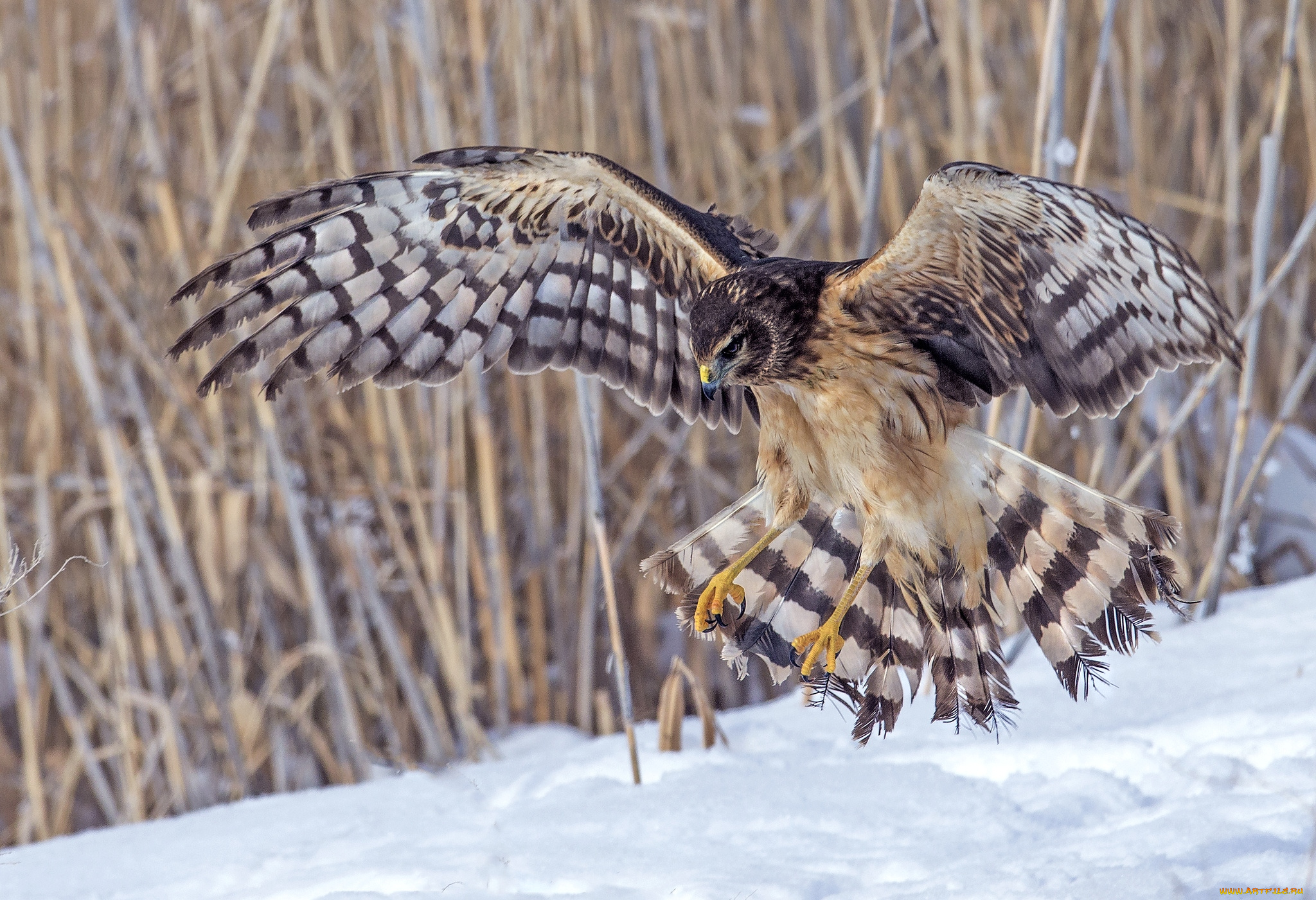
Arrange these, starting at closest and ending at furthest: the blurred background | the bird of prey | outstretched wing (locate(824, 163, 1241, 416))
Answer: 1. outstretched wing (locate(824, 163, 1241, 416))
2. the bird of prey
3. the blurred background

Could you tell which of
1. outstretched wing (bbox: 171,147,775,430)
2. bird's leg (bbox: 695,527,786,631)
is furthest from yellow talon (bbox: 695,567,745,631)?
outstretched wing (bbox: 171,147,775,430)

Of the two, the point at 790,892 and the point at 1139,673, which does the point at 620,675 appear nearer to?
the point at 790,892

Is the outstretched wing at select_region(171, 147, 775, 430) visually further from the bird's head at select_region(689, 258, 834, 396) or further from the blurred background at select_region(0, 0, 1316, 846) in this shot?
the blurred background at select_region(0, 0, 1316, 846)

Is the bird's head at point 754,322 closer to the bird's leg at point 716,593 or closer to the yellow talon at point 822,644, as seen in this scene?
the bird's leg at point 716,593

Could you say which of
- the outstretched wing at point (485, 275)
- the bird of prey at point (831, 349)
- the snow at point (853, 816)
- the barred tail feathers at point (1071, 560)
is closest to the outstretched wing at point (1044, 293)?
the bird of prey at point (831, 349)

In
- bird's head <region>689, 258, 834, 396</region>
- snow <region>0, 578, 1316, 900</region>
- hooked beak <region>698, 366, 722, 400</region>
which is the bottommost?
snow <region>0, 578, 1316, 900</region>

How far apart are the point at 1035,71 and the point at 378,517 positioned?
2.52 metres

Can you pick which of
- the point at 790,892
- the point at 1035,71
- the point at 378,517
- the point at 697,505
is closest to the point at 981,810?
the point at 790,892

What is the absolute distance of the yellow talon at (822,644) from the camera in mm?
2289

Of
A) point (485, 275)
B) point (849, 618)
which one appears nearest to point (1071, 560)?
point (849, 618)

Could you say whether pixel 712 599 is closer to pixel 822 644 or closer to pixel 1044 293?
pixel 822 644

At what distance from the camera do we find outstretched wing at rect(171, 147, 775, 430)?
2.33 m

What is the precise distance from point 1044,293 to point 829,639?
751 millimetres

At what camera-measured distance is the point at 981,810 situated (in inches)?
79.3
